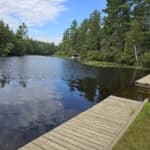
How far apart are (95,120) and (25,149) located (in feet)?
9.28

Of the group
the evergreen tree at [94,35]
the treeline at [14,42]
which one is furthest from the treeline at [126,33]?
the treeline at [14,42]

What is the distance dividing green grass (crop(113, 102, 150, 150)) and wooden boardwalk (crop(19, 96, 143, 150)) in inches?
6.8

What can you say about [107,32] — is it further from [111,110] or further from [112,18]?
[111,110]

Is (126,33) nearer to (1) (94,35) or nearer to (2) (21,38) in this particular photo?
(1) (94,35)

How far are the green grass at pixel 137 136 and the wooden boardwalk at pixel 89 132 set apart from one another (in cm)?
17

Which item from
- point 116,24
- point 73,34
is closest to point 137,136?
point 116,24

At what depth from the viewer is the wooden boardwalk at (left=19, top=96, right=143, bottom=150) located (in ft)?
15.5

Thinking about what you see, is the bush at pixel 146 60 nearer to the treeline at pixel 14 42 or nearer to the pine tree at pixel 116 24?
the pine tree at pixel 116 24

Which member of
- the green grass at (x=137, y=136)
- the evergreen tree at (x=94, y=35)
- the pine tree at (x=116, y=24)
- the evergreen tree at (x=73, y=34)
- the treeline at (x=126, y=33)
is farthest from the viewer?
the evergreen tree at (x=73, y=34)

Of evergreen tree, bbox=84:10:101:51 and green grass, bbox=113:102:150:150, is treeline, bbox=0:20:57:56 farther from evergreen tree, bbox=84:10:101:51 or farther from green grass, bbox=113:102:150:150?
green grass, bbox=113:102:150:150

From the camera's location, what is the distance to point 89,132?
5562 millimetres

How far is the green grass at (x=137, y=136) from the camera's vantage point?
4.52 metres

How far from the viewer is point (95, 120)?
6590 mm

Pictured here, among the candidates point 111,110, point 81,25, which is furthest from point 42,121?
point 81,25
